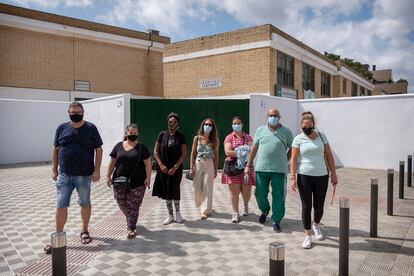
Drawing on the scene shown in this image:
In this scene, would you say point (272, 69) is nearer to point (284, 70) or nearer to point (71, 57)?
point (284, 70)

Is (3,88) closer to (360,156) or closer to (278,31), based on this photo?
(278,31)

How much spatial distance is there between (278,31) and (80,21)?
40.9 feet

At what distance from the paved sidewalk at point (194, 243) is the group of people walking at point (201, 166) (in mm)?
272

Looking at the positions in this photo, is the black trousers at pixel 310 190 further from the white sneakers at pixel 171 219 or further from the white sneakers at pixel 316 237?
the white sneakers at pixel 171 219

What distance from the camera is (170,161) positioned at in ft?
19.2

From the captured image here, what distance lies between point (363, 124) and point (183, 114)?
6.83m

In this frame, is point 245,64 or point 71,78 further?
point 71,78

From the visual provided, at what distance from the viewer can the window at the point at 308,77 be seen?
2333 centimetres

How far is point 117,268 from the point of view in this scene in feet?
13.5

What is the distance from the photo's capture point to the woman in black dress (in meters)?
5.84

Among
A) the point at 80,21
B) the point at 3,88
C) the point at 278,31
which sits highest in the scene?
the point at 80,21

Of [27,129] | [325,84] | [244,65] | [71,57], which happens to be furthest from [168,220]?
[325,84]

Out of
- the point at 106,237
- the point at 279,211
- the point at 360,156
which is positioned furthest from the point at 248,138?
the point at 360,156

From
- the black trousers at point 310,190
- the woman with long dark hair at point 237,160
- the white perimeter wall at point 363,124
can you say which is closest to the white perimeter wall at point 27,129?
the white perimeter wall at point 363,124
